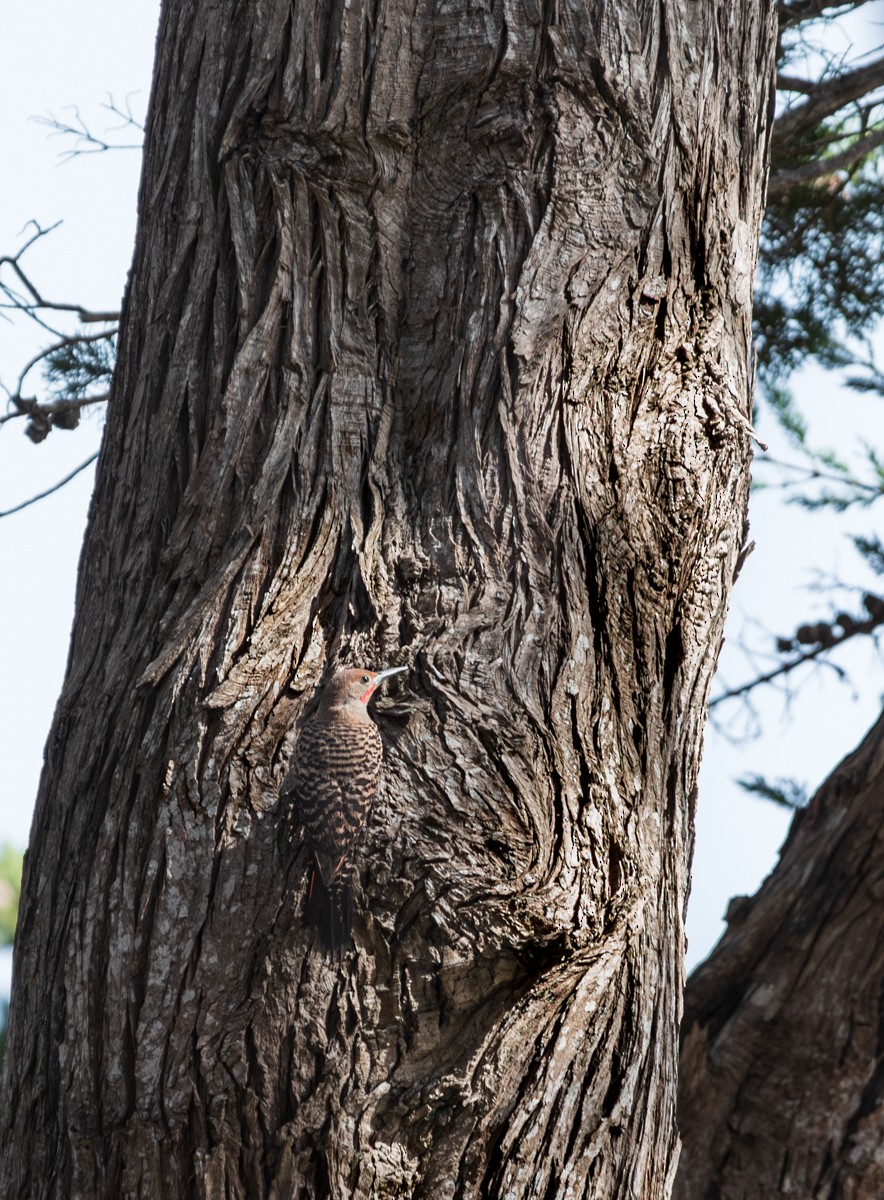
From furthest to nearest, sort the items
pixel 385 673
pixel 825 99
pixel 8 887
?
1. pixel 8 887
2. pixel 825 99
3. pixel 385 673

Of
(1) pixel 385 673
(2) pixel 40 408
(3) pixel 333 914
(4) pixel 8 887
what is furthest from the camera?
(4) pixel 8 887

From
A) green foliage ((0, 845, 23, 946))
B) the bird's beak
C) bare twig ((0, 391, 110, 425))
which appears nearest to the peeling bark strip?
the bird's beak

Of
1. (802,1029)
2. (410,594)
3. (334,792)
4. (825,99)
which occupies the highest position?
(825,99)

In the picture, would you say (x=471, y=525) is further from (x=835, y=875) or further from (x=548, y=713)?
(x=835, y=875)

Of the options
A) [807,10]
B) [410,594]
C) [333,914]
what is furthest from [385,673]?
[807,10]

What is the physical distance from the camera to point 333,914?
1.63 m

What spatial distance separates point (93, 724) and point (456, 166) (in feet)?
3.72

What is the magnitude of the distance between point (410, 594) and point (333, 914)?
49cm

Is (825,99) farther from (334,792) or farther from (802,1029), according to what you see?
(334,792)

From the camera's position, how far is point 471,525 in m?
1.88

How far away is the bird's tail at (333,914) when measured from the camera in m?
1.62

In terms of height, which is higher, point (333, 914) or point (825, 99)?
point (825, 99)

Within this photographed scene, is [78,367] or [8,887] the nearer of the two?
[78,367]

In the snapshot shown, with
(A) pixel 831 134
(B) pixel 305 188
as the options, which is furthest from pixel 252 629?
(A) pixel 831 134
